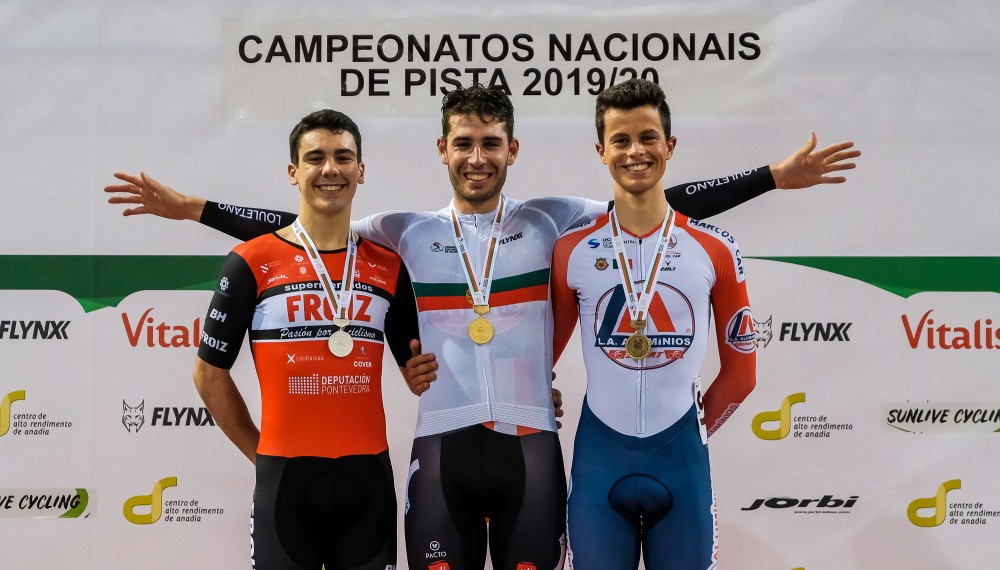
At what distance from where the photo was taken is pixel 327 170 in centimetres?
258

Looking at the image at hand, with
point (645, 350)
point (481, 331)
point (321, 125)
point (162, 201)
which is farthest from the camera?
point (162, 201)

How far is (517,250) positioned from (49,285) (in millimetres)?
2259

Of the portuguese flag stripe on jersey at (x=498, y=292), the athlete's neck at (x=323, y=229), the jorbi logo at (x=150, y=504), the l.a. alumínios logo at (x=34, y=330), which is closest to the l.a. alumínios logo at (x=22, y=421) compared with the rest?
the l.a. alumínios logo at (x=34, y=330)

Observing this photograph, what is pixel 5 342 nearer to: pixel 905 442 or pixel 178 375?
pixel 178 375

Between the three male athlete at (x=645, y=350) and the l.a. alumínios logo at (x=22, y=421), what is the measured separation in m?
2.37

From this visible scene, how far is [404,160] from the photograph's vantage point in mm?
3604

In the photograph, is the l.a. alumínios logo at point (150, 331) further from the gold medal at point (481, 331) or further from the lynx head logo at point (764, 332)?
the lynx head logo at point (764, 332)

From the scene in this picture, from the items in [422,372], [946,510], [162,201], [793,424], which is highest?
[162,201]

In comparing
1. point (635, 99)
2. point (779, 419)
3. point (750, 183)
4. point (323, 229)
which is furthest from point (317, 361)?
point (779, 419)

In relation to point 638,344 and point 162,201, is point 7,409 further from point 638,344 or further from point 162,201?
point 638,344

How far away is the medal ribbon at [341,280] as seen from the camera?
2.53 meters

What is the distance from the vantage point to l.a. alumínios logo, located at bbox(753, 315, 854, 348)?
3.56m

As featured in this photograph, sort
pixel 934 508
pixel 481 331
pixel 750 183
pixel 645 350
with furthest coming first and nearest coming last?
1. pixel 934 508
2. pixel 750 183
3. pixel 481 331
4. pixel 645 350

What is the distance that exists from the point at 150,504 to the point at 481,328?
1950mm
